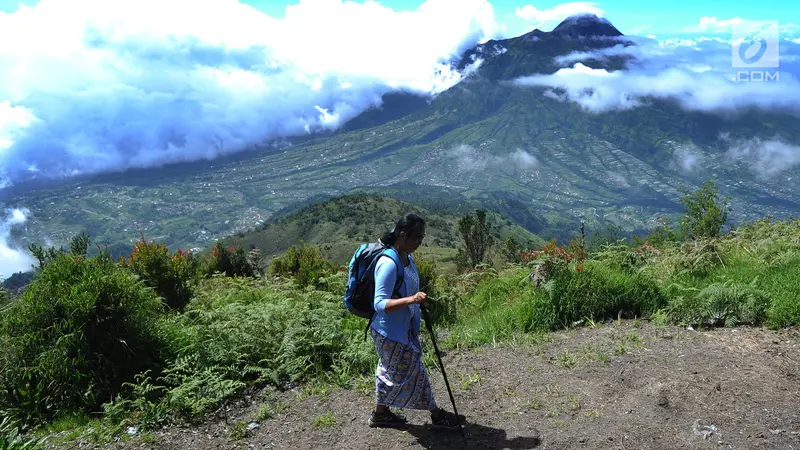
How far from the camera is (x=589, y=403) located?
498 centimetres

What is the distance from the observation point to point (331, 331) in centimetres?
686

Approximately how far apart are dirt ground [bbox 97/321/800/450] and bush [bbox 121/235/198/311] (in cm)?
500

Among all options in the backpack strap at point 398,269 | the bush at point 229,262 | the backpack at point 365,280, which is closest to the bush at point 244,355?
the backpack at point 365,280

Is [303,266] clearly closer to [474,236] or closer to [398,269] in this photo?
[398,269]

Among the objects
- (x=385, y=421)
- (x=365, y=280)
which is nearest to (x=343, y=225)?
(x=385, y=421)

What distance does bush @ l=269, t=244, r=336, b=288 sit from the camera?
39.7 ft

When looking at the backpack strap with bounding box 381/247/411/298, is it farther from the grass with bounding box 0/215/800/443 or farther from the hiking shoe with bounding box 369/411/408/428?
the grass with bounding box 0/215/800/443

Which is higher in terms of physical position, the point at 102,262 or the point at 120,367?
the point at 102,262

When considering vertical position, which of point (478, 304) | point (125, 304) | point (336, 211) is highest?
point (125, 304)

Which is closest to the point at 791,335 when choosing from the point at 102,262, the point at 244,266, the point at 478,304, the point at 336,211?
the point at 478,304

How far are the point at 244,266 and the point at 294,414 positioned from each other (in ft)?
32.6

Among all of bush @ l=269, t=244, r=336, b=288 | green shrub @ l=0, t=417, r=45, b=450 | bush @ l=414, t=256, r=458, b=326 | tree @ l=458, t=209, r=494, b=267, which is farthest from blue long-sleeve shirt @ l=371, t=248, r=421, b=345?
tree @ l=458, t=209, r=494, b=267

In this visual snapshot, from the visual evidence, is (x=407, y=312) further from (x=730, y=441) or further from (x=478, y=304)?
(x=478, y=304)

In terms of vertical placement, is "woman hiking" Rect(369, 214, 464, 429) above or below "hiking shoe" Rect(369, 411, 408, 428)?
above
